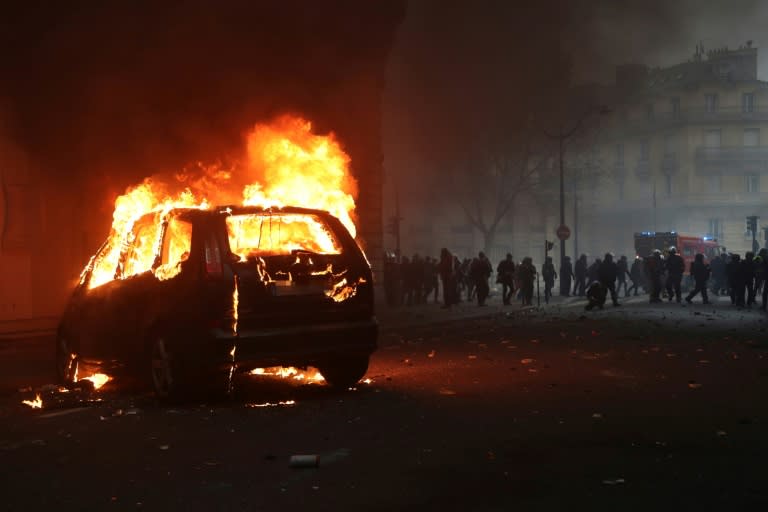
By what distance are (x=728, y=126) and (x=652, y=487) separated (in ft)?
237

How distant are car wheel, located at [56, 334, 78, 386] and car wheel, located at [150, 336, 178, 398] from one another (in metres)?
1.76

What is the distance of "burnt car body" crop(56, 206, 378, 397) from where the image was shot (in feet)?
22.9

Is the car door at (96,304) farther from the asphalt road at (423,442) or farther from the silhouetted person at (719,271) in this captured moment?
the silhouetted person at (719,271)

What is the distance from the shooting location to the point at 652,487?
4473 millimetres

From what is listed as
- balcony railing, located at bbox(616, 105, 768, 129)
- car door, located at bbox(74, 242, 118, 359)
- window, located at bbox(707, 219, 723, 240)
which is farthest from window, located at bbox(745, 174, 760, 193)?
car door, located at bbox(74, 242, 118, 359)

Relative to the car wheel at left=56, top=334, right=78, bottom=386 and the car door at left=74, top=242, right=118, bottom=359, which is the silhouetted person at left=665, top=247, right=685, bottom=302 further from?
the car wheel at left=56, top=334, right=78, bottom=386

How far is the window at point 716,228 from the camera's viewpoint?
6781 cm

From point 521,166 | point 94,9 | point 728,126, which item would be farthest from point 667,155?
point 94,9

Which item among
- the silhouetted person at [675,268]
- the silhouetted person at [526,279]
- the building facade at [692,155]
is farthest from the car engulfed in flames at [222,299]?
the building facade at [692,155]

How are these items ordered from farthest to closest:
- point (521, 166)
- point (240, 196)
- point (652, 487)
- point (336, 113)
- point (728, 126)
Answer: point (728, 126) → point (521, 166) → point (336, 113) → point (240, 196) → point (652, 487)

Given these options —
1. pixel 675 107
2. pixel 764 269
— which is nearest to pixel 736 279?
pixel 764 269

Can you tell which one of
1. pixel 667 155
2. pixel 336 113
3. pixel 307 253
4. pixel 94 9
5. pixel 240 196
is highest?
pixel 667 155

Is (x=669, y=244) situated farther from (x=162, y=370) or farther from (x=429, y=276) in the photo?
(x=162, y=370)

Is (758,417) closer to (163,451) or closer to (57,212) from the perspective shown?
(163,451)
